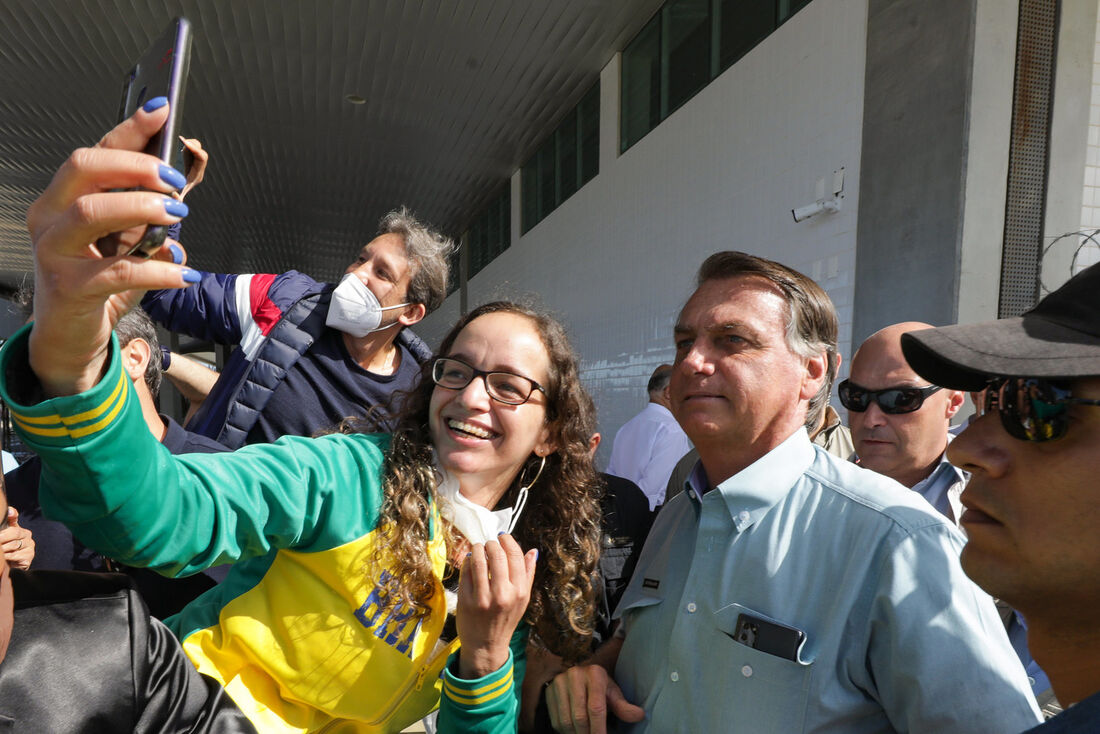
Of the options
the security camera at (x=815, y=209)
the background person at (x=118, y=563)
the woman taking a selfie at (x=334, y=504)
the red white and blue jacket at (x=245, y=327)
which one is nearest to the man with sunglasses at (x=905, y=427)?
the woman taking a selfie at (x=334, y=504)

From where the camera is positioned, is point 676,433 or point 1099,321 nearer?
point 1099,321

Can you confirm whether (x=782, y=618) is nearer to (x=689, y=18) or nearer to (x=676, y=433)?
(x=676, y=433)

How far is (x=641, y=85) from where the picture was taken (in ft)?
27.5

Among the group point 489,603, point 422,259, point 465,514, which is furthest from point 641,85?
point 489,603

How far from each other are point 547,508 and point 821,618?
871 mm

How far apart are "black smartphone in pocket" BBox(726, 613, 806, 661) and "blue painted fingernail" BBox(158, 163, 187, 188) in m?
1.32

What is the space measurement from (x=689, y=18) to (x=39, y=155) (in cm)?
1238

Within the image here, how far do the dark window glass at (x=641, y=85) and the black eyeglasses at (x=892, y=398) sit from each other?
5.74 metres

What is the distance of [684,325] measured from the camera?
1977 millimetres

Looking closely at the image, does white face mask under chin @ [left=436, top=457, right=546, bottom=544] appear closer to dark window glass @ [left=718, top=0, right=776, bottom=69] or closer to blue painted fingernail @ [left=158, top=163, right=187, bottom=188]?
blue painted fingernail @ [left=158, top=163, right=187, bottom=188]

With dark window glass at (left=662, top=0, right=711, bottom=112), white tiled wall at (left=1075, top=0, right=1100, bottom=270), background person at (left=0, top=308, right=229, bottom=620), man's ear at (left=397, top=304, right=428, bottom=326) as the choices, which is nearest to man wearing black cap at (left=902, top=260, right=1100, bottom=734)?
background person at (left=0, top=308, right=229, bottom=620)

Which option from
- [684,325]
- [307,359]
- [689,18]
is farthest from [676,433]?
[689,18]

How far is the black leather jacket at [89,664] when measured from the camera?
1.16 metres

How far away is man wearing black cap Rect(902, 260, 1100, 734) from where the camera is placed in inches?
39.8
